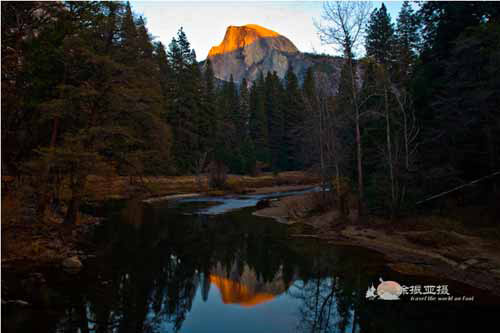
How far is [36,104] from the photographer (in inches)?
549

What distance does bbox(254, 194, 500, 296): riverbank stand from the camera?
1069 cm

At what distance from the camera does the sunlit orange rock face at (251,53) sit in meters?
166

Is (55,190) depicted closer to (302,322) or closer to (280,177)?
(302,322)

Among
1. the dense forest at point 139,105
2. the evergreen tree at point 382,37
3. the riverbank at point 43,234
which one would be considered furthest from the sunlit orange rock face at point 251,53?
the riverbank at point 43,234

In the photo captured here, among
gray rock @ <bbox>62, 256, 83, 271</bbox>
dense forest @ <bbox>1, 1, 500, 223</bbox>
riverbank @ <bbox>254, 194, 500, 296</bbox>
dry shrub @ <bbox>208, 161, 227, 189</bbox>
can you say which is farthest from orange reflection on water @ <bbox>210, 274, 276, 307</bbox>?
dry shrub @ <bbox>208, 161, 227, 189</bbox>

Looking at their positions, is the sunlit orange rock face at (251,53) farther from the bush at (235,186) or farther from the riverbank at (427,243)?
the riverbank at (427,243)

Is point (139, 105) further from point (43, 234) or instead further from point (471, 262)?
point (471, 262)

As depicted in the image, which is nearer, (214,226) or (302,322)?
(302,322)

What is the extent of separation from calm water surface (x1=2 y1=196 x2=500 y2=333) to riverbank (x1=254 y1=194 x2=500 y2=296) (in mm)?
740

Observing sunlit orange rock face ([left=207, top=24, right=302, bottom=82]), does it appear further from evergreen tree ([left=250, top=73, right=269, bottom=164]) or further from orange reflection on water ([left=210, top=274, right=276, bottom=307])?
orange reflection on water ([left=210, top=274, right=276, bottom=307])

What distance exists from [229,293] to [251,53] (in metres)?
172

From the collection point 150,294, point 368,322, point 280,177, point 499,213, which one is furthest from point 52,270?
point 280,177

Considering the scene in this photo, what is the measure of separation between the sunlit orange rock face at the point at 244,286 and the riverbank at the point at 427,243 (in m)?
4.17

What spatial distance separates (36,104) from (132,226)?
28.1 ft
